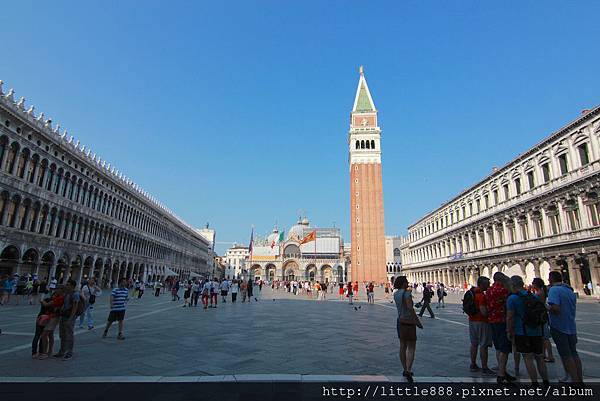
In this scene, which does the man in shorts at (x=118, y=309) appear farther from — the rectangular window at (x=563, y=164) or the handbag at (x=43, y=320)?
the rectangular window at (x=563, y=164)

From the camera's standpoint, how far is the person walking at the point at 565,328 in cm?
515

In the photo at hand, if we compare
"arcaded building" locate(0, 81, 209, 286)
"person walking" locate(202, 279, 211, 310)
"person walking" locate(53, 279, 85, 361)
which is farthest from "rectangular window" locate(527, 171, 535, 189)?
"arcaded building" locate(0, 81, 209, 286)

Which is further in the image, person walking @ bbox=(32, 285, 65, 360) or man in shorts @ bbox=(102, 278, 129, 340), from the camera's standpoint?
man in shorts @ bbox=(102, 278, 129, 340)

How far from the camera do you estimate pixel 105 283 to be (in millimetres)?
38969

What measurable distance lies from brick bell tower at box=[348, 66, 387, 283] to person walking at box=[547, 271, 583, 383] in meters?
60.3

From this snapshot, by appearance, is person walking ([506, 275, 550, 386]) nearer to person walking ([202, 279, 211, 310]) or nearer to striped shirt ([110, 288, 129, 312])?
striped shirt ([110, 288, 129, 312])

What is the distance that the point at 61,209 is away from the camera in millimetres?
30203

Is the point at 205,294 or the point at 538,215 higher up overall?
the point at 538,215

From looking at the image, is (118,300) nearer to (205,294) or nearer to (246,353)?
(246,353)

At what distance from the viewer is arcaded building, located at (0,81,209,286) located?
24.3 metres

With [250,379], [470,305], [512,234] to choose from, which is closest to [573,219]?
[512,234]

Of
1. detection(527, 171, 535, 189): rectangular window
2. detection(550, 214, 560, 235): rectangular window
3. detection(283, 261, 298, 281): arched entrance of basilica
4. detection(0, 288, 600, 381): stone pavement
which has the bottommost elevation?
detection(0, 288, 600, 381): stone pavement

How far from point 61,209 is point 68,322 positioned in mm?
28427

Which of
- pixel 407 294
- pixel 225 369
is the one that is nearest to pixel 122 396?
pixel 225 369
